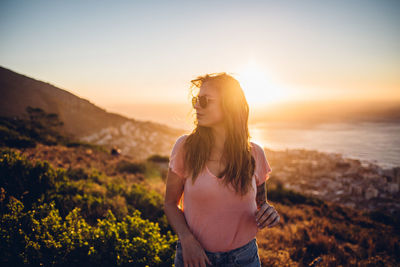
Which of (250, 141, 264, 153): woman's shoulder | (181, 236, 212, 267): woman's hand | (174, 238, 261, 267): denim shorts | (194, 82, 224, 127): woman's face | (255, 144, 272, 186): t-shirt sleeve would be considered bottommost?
(174, 238, 261, 267): denim shorts

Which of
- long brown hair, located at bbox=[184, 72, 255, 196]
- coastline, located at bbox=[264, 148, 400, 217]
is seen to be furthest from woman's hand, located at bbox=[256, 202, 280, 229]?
coastline, located at bbox=[264, 148, 400, 217]

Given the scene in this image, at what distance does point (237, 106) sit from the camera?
5.01ft

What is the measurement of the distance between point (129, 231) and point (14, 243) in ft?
4.11

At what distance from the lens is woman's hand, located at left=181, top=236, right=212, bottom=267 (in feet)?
4.16

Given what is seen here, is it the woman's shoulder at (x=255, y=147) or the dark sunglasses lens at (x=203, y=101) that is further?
the woman's shoulder at (x=255, y=147)

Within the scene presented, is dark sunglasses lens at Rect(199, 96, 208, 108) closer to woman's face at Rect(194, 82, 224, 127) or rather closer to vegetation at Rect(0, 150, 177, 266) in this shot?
woman's face at Rect(194, 82, 224, 127)

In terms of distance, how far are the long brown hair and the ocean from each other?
28 cm

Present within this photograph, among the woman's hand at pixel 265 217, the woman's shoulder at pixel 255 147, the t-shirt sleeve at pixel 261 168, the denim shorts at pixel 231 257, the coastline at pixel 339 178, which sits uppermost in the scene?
the woman's shoulder at pixel 255 147

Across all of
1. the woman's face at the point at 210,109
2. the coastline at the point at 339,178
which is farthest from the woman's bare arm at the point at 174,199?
the coastline at the point at 339,178

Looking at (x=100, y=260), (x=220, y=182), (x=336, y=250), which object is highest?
(x=220, y=182)

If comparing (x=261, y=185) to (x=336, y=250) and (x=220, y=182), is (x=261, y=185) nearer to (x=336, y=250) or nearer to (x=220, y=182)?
(x=220, y=182)

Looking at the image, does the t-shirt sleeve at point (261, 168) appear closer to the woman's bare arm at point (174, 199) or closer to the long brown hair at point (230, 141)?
the long brown hair at point (230, 141)

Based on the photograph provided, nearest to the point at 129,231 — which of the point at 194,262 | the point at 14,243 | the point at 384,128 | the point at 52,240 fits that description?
the point at 52,240

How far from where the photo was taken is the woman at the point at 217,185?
133 cm
